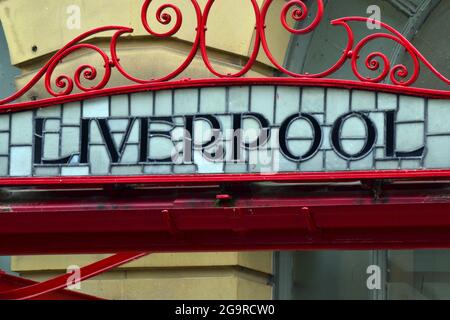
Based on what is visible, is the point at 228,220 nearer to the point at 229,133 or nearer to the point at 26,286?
the point at 229,133

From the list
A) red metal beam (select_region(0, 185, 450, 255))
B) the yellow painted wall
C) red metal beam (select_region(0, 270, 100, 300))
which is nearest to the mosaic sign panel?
red metal beam (select_region(0, 185, 450, 255))

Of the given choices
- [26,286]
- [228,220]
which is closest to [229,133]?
[228,220]

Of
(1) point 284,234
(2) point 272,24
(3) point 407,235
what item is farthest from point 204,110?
(2) point 272,24

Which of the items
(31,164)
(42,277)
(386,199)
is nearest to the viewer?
(386,199)

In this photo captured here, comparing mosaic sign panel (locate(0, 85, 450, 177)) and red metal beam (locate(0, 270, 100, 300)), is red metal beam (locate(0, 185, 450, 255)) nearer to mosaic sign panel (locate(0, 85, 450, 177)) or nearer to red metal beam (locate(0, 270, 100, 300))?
mosaic sign panel (locate(0, 85, 450, 177))

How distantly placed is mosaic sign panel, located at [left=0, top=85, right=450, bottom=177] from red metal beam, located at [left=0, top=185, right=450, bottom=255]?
0.44ft

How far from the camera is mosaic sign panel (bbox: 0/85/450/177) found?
7.41 meters

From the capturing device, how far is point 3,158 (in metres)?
7.91

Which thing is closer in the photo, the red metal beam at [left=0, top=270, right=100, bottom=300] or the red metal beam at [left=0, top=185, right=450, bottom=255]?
the red metal beam at [left=0, top=185, right=450, bottom=255]

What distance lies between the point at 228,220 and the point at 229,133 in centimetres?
48

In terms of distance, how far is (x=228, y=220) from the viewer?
745 cm

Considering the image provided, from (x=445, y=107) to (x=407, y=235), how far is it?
0.69 metres

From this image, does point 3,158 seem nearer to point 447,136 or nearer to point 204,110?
point 204,110

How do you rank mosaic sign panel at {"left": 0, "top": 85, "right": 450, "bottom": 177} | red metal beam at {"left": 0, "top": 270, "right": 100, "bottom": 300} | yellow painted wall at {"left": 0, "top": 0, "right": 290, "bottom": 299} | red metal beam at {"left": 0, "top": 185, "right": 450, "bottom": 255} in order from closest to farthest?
red metal beam at {"left": 0, "top": 185, "right": 450, "bottom": 255}
mosaic sign panel at {"left": 0, "top": 85, "right": 450, "bottom": 177}
red metal beam at {"left": 0, "top": 270, "right": 100, "bottom": 300}
yellow painted wall at {"left": 0, "top": 0, "right": 290, "bottom": 299}
